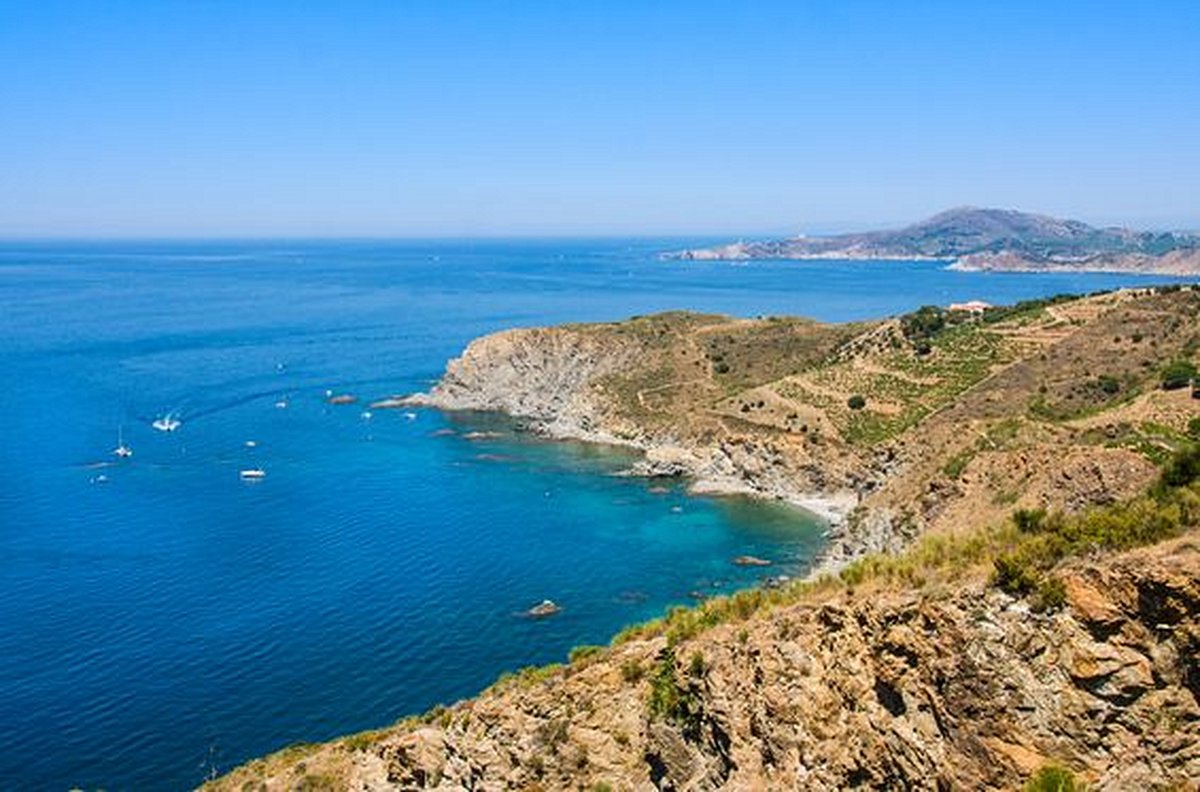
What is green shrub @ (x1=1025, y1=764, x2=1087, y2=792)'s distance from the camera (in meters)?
14.8

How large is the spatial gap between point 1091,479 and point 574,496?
42.4 metres

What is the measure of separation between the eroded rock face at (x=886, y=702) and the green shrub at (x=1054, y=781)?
23 centimetres

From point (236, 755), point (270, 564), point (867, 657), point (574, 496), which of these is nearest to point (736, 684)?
point (867, 657)

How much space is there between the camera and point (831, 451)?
76.6m

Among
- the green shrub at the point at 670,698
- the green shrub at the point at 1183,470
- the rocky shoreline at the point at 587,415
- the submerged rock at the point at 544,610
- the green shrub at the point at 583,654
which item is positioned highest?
the green shrub at the point at 1183,470

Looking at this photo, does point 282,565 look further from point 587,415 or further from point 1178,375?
point 1178,375

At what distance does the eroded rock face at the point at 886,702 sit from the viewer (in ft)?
48.8

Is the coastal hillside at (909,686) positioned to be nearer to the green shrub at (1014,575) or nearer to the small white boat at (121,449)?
the green shrub at (1014,575)

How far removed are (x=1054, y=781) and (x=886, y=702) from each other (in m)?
3.48

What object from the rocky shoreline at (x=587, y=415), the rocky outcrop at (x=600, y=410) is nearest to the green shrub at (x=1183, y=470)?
the rocky shoreline at (x=587, y=415)

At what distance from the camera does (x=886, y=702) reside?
58.6ft

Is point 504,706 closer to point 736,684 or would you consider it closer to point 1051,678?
point 736,684

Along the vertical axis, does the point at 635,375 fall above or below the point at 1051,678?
below

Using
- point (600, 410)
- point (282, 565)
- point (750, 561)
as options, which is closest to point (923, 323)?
point (600, 410)
